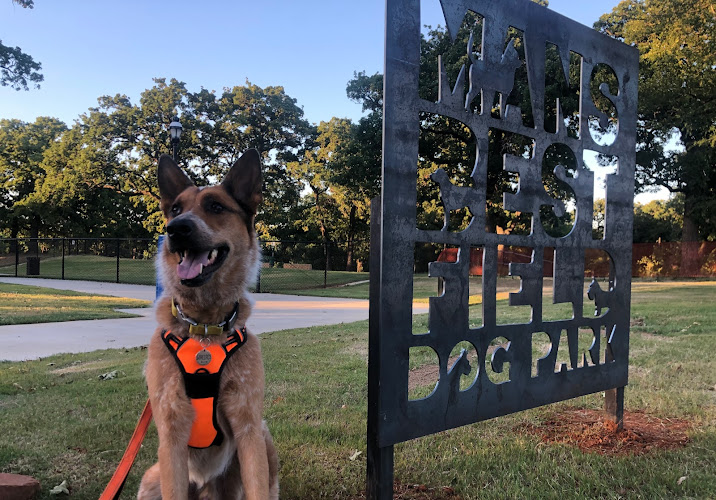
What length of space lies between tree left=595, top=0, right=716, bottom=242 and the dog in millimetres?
22738

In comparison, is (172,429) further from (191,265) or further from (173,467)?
(191,265)

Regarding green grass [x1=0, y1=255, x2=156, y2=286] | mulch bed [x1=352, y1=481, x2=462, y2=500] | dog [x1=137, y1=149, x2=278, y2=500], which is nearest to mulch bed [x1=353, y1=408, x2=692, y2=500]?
mulch bed [x1=352, y1=481, x2=462, y2=500]

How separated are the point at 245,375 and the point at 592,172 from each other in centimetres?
302

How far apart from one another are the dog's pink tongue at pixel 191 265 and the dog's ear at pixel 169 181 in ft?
1.36

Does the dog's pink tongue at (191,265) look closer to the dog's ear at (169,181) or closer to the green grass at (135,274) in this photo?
the dog's ear at (169,181)

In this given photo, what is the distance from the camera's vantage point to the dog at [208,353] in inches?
77.0

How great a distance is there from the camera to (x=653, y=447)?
132 inches

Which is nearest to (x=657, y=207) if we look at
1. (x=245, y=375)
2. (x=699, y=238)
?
(x=699, y=238)

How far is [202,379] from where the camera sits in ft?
6.45

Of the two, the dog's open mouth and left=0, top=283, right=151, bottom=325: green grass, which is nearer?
the dog's open mouth

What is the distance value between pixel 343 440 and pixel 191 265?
6.28 ft

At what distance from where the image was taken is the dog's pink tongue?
2.05 metres

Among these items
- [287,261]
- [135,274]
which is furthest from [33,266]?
[287,261]

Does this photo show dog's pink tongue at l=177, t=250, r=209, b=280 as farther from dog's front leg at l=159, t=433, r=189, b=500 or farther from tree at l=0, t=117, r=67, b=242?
tree at l=0, t=117, r=67, b=242
